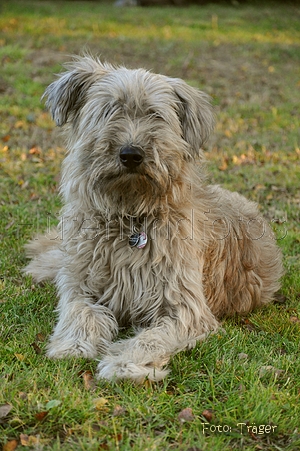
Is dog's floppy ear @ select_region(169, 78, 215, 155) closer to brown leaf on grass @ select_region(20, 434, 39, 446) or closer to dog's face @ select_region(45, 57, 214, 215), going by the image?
dog's face @ select_region(45, 57, 214, 215)

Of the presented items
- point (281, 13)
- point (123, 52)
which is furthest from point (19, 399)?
point (281, 13)

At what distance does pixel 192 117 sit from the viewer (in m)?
4.36

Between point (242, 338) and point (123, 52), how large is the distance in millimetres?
11620

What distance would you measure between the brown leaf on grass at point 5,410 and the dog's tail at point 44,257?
1716mm

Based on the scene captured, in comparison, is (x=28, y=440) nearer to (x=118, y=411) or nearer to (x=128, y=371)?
(x=118, y=411)

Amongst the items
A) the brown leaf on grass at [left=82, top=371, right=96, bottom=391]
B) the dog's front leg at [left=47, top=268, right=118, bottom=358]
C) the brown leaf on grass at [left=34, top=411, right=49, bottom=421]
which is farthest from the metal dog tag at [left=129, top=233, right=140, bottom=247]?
the brown leaf on grass at [left=34, top=411, right=49, bottom=421]

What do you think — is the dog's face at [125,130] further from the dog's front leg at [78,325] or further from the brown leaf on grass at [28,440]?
the brown leaf on grass at [28,440]

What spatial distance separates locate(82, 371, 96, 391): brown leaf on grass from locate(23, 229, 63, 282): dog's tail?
51.6 inches

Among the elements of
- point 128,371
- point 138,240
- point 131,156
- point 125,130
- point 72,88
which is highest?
point 72,88

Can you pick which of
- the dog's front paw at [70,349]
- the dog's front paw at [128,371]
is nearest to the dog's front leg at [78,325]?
the dog's front paw at [70,349]

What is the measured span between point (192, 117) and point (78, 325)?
1642mm

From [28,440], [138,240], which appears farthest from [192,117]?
[28,440]

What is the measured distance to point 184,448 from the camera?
10.3 feet

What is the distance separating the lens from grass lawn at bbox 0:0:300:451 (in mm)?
3297
